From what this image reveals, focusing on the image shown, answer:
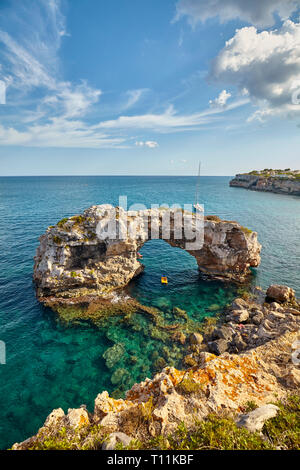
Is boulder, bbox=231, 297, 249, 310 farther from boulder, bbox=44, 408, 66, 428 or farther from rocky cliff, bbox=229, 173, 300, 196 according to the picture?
rocky cliff, bbox=229, 173, 300, 196

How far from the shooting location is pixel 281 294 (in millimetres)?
22312

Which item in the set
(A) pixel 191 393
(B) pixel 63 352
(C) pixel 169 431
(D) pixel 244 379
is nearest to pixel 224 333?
(D) pixel 244 379

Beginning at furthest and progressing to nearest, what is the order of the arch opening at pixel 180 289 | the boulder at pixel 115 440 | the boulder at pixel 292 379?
the arch opening at pixel 180 289 < the boulder at pixel 292 379 < the boulder at pixel 115 440

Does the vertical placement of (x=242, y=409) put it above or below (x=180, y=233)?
below

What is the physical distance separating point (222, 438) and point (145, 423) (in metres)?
2.77

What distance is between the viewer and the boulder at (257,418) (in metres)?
6.23

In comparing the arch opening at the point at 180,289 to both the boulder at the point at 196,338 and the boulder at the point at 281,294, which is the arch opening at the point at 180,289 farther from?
the boulder at the point at 281,294

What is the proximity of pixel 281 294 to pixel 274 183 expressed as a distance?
11922 cm

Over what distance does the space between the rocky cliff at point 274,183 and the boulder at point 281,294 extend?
105541mm

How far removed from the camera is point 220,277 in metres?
27.7

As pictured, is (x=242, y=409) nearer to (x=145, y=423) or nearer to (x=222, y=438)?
(x=222, y=438)

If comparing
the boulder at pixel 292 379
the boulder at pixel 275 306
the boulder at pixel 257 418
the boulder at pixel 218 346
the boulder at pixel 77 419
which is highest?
the boulder at pixel 257 418

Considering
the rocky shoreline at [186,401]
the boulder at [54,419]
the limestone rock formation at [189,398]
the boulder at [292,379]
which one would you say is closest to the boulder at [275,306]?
the rocky shoreline at [186,401]

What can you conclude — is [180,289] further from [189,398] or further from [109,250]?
[189,398]
